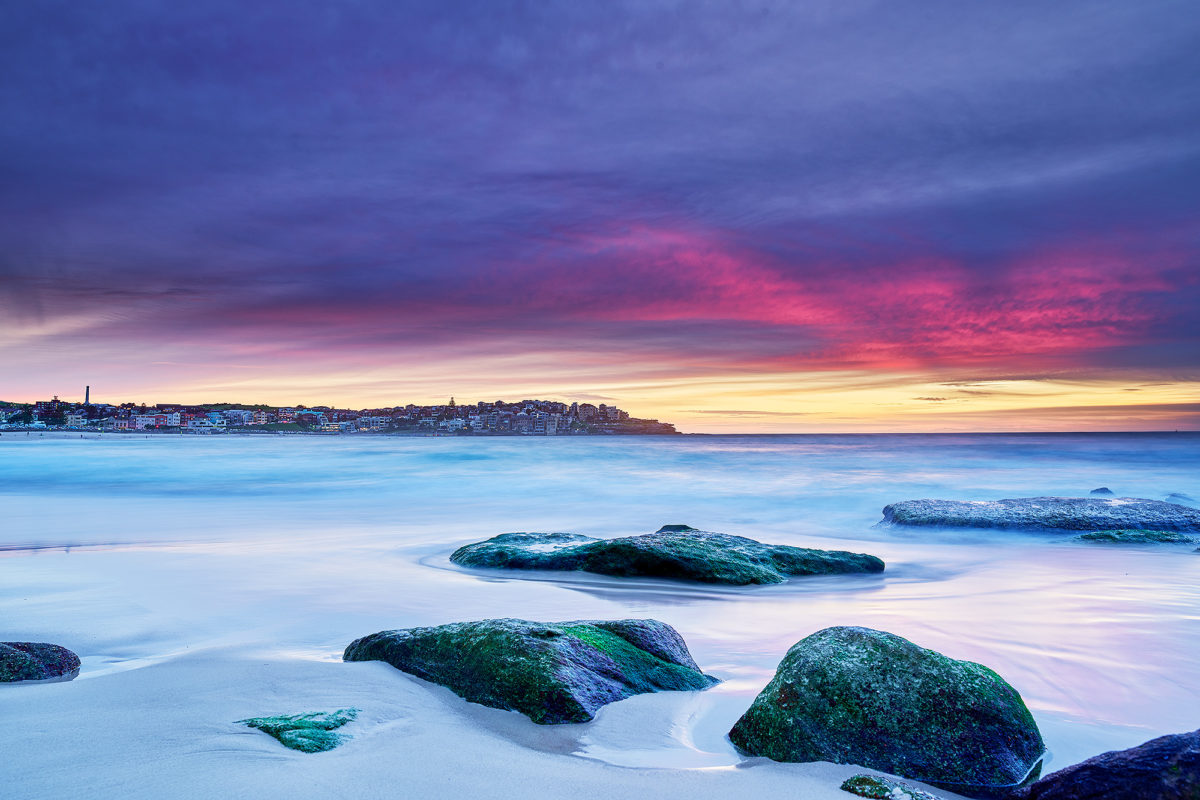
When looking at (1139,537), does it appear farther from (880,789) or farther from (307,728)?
(307,728)

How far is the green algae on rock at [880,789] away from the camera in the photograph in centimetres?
271

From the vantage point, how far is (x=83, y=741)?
2955 millimetres

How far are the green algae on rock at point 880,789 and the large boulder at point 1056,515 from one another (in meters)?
10.9

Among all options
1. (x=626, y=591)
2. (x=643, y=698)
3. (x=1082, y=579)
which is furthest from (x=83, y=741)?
(x=1082, y=579)

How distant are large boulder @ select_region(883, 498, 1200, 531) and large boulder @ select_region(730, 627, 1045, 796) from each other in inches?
407

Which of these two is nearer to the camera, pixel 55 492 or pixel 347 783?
pixel 347 783

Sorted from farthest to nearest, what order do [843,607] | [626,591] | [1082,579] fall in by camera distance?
[1082,579] < [626,591] < [843,607]

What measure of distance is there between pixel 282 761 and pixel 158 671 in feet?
5.81

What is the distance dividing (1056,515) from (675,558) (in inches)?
324

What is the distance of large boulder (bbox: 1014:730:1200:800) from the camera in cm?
230

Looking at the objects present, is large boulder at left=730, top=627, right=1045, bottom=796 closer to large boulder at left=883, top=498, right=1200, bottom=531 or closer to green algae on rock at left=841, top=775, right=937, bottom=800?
green algae on rock at left=841, top=775, right=937, bottom=800

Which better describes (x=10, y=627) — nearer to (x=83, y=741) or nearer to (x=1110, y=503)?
(x=83, y=741)

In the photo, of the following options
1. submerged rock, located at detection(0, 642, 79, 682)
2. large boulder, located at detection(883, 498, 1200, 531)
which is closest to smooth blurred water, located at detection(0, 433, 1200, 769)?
submerged rock, located at detection(0, 642, 79, 682)

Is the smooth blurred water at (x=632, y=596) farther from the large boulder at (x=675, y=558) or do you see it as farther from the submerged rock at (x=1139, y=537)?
the submerged rock at (x=1139, y=537)
